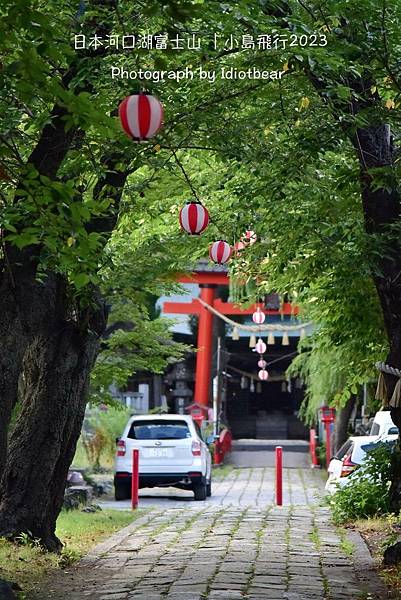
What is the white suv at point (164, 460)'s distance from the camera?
21.8 m

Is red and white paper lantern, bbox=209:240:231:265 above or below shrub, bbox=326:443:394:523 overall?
above

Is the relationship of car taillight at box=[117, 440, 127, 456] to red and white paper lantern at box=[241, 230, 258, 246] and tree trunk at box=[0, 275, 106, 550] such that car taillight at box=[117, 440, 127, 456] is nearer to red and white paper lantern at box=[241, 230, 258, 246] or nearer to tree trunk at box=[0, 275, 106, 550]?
red and white paper lantern at box=[241, 230, 258, 246]

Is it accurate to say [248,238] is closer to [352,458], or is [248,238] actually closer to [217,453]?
[352,458]

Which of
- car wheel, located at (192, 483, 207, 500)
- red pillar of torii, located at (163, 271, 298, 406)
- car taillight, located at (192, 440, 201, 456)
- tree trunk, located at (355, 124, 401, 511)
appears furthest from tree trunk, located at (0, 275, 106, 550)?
red pillar of torii, located at (163, 271, 298, 406)

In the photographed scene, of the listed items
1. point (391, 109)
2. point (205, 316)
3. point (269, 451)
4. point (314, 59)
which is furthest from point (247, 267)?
point (269, 451)

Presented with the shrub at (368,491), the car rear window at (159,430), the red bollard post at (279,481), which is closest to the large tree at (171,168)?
the shrub at (368,491)

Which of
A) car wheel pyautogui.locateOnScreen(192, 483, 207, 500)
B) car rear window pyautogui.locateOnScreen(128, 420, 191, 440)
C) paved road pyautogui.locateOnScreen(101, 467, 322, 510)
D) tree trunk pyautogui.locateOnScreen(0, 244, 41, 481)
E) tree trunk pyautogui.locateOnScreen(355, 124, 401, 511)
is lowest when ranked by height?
paved road pyautogui.locateOnScreen(101, 467, 322, 510)

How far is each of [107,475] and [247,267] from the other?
12.9 meters

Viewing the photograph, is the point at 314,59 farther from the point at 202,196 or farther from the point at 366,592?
the point at 202,196

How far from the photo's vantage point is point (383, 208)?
11242 millimetres

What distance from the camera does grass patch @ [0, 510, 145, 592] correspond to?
10469 mm

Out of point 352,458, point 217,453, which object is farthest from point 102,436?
point 352,458

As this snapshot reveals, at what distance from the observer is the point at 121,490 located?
21969mm

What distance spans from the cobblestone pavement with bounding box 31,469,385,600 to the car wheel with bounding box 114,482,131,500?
342cm
